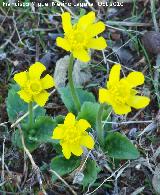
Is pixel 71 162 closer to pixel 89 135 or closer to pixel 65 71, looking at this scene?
pixel 89 135

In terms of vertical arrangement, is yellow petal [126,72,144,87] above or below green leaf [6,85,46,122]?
above

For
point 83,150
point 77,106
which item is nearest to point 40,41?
point 77,106

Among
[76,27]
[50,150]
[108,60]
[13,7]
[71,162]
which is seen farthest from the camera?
[13,7]

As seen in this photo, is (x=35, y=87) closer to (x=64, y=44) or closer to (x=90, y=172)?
(x=64, y=44)

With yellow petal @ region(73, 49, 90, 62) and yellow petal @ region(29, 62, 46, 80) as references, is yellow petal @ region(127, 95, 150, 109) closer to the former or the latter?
yellow petal @ region(73, 49, 90, 62)

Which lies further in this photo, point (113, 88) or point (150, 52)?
point (150, 52)

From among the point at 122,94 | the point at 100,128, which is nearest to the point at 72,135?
the point at 100,128

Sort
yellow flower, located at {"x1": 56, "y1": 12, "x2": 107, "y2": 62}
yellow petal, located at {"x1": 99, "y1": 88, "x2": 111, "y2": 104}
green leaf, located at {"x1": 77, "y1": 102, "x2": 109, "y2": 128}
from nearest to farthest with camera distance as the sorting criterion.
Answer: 1. yellow petal, located at {"x1": 99, "y1": 88, "x2": 111, "y2": 104}
2. yellow flower, located at {"x1": 56, "y1": 12, "x2": 107, "y2": 62}
3. green leaf, located at {"x1": 77, "y1": 102, "x2": 109, "y2": 128}

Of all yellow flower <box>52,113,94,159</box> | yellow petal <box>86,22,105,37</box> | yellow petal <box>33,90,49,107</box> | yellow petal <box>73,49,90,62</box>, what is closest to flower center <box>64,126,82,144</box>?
yellow flower <box>52,113,94,159</box>
